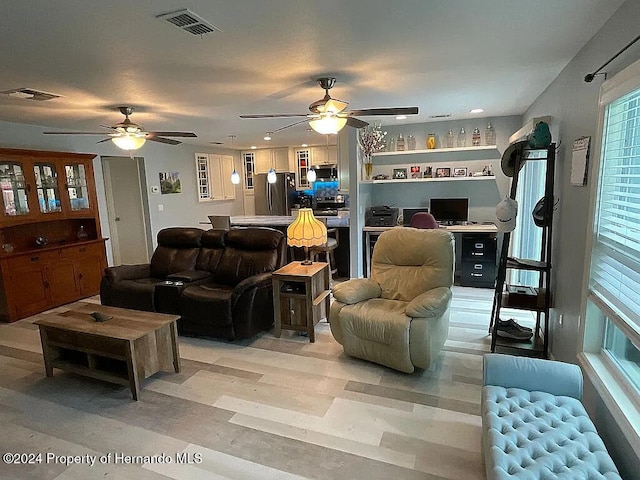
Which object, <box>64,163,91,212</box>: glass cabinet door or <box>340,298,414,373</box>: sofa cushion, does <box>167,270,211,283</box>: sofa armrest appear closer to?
<box>340,298,414,373</box>: sofa cushion

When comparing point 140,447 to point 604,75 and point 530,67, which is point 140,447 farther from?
point 530,67

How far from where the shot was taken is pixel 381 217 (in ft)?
18.3

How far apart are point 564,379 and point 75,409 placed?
10.3 ft

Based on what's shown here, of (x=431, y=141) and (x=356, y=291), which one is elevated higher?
(x=431, y=141)

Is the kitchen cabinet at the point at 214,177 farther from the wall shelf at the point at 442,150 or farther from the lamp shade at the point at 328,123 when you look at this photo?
the lamp shade at the point at 328,123

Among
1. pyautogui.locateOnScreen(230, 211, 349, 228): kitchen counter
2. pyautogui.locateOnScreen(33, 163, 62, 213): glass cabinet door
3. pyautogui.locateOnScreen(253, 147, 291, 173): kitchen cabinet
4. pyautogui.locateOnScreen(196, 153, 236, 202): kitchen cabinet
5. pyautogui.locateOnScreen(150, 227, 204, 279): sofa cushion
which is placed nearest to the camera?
pyautogui.locateOnScreen(150, 227, 204, 279): sofa cushion

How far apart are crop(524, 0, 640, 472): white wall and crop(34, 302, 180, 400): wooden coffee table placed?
9.52ft

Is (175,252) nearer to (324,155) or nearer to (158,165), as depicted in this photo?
(158,165)

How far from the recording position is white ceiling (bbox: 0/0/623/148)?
1.87 meters

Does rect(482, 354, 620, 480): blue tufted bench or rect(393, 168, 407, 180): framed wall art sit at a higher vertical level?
rect(393, 168, 407, 180): framed wall art

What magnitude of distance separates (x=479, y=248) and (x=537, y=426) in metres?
3.72

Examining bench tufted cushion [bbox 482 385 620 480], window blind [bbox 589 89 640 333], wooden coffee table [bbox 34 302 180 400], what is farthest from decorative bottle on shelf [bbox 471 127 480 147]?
wooden coffee table [bbox 34 302 180 400]

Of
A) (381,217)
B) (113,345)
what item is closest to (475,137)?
(381,217)

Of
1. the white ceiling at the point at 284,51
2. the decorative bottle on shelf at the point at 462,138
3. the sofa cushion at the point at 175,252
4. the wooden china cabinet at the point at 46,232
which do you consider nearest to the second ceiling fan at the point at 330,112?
the white ceiling at the point at 284,51
